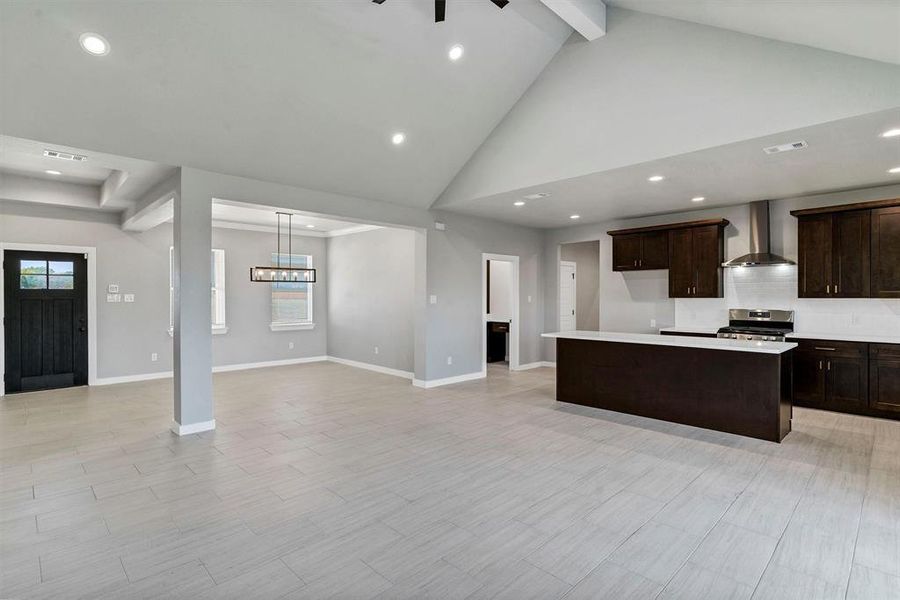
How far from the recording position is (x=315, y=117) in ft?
14.2

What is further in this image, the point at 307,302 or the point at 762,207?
the point at 307,302

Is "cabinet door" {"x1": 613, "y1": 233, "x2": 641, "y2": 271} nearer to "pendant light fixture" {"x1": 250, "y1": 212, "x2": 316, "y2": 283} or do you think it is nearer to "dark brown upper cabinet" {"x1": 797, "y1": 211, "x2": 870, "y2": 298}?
"dark brown upper cabinet" {"x1": 797, "y1": 211, "x2": 870, "y2": 298}

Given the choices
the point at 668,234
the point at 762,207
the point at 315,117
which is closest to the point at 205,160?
the point at 315,117

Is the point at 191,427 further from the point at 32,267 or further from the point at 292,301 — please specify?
the point at 292,301

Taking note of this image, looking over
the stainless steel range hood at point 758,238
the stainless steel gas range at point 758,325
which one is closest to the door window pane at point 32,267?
the stainless steel gas range at point 758,325

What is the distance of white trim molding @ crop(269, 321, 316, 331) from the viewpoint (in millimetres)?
8555

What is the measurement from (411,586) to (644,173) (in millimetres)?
4285

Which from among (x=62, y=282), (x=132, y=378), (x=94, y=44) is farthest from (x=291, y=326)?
(x=94, y=44)

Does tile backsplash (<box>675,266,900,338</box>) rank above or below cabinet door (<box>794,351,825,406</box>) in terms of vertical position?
above

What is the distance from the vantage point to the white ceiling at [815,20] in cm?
258

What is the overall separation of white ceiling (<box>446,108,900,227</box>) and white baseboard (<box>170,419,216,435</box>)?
4139 mm

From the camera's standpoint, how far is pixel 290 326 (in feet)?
28.7

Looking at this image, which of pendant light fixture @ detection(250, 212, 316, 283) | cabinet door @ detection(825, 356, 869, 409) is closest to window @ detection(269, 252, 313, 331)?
pendant light fixture @ detection(250, 212, 316, 283)

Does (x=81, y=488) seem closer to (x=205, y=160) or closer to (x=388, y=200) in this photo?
(x=205, y=160)
